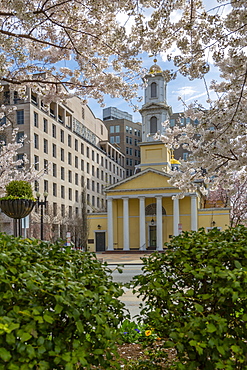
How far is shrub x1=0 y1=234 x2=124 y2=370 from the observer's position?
243 centimetres

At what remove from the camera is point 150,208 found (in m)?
54.6

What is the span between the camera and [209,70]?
7660 millimetres

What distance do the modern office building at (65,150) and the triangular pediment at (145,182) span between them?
18.3ft

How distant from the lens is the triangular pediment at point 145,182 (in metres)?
49.8

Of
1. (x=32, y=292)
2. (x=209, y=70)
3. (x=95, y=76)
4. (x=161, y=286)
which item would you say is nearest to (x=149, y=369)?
(x=161, y=286)

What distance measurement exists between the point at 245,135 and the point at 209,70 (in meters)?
4.22

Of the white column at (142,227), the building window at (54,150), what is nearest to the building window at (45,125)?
the building window at (54,150)

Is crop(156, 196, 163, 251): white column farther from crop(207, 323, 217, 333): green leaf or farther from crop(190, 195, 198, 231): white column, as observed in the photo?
crop(207, 323, 217, 333): green leaf

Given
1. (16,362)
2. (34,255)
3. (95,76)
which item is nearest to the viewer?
(16,362)

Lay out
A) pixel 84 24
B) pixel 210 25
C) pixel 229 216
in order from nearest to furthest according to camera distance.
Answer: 1. pixel 210 25
2. pixel 84 24
3. pixel 229 216

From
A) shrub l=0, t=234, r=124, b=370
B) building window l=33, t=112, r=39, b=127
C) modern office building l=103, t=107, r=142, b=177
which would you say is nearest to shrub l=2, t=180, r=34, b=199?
shrub l=0, t=234, r=124, b=370

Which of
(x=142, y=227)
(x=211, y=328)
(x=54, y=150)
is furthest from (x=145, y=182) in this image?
(x=211, y=328)

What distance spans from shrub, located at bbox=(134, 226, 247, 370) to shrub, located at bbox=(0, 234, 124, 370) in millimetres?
619

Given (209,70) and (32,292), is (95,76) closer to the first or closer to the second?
(209,70)
